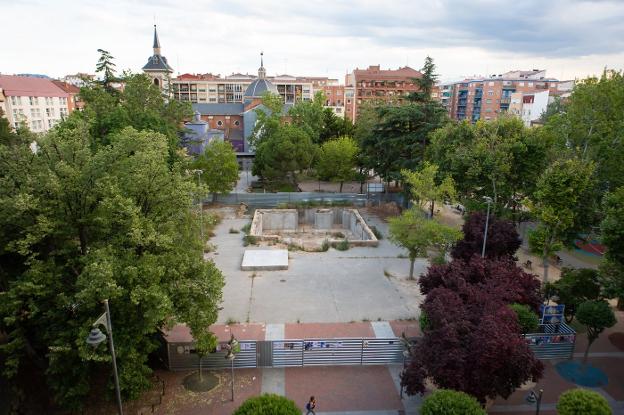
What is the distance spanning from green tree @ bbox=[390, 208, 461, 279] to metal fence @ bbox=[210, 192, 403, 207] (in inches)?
678

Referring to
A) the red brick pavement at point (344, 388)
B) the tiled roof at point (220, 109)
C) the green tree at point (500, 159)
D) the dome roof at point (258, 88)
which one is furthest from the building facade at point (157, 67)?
the red brick pavement at point (344, 388)

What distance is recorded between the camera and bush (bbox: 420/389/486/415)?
427 inches

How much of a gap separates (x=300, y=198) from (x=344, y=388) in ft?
90.0

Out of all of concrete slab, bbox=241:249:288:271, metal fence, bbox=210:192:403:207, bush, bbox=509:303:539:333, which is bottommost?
concrete slab, bbox=241:249:288:271

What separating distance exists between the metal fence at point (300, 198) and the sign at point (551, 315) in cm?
2376

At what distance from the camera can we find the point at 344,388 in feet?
50.4

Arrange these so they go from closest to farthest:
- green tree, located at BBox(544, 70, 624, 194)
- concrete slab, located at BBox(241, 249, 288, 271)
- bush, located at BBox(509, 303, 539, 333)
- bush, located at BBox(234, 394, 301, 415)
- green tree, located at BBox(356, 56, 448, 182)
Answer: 1. bush, located at BBox(234, 394, 301, 415)
2. bush, located at BBox(509, 303, 539, 333)
3. green tree, located at BBox(544, 70, 624, 194)
4. concrete slab, located at BBox(241, 249, 288, 271)
5. green tree, located at BBox(356, 56, 448, 182)

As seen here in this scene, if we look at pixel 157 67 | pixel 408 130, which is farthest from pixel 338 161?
pixel 157 67

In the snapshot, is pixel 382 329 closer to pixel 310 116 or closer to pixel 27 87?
pixel 310 116

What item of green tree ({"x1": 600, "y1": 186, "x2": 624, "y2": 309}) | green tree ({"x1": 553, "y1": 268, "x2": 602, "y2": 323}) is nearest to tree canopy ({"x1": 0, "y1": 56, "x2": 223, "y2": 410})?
green tree ({"x1": 600, "y1": 186, "x2": 624, "y2": 309})

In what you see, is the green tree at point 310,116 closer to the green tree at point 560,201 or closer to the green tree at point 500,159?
the green tree at point 500,159

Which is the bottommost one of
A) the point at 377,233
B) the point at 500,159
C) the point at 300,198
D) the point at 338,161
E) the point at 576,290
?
the point at 377,233

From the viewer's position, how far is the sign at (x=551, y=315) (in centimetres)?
1783

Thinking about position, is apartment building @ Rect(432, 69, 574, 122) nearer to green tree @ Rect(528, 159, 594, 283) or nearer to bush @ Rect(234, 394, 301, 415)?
green tree @ Rect(528, 159, 594, 283)
